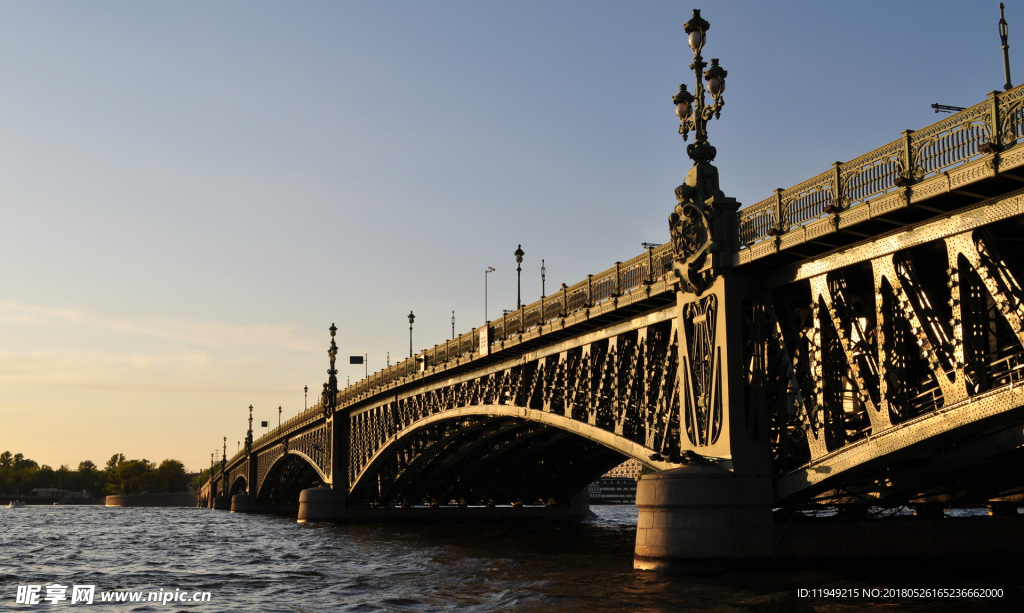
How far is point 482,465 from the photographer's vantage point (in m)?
63.0

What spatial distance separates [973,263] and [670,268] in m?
10.7

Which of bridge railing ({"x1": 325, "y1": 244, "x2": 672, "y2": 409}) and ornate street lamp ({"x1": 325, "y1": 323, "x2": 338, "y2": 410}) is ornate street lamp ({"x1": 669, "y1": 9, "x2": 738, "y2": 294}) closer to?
bridge railing ({"x1": 325, "y1": 244, "x2": 672, "y2": 409})

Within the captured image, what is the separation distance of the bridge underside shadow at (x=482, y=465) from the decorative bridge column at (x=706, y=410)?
2074cm

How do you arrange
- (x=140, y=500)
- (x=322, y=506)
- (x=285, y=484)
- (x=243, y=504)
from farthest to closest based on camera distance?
(x=140, y=500), (x=243, y=504), (x=285, y=484), (x=322, y=506)

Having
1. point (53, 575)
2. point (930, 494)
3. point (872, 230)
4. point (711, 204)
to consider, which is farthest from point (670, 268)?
point (53, 575)

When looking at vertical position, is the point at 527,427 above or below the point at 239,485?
above

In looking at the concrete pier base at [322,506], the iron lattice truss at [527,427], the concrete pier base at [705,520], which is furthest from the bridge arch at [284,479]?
the concrete pier base at [705,520]

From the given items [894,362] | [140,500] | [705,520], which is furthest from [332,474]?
[140,500]

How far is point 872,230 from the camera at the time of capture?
2270cm

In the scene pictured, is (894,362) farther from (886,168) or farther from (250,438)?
(250,438)

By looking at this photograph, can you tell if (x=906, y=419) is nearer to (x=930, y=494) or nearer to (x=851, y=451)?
(x=851, y=451)

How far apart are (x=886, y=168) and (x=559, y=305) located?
729 inches

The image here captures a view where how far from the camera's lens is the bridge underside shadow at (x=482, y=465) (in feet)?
180

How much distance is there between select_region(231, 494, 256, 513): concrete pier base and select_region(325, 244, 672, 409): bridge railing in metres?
64.6
